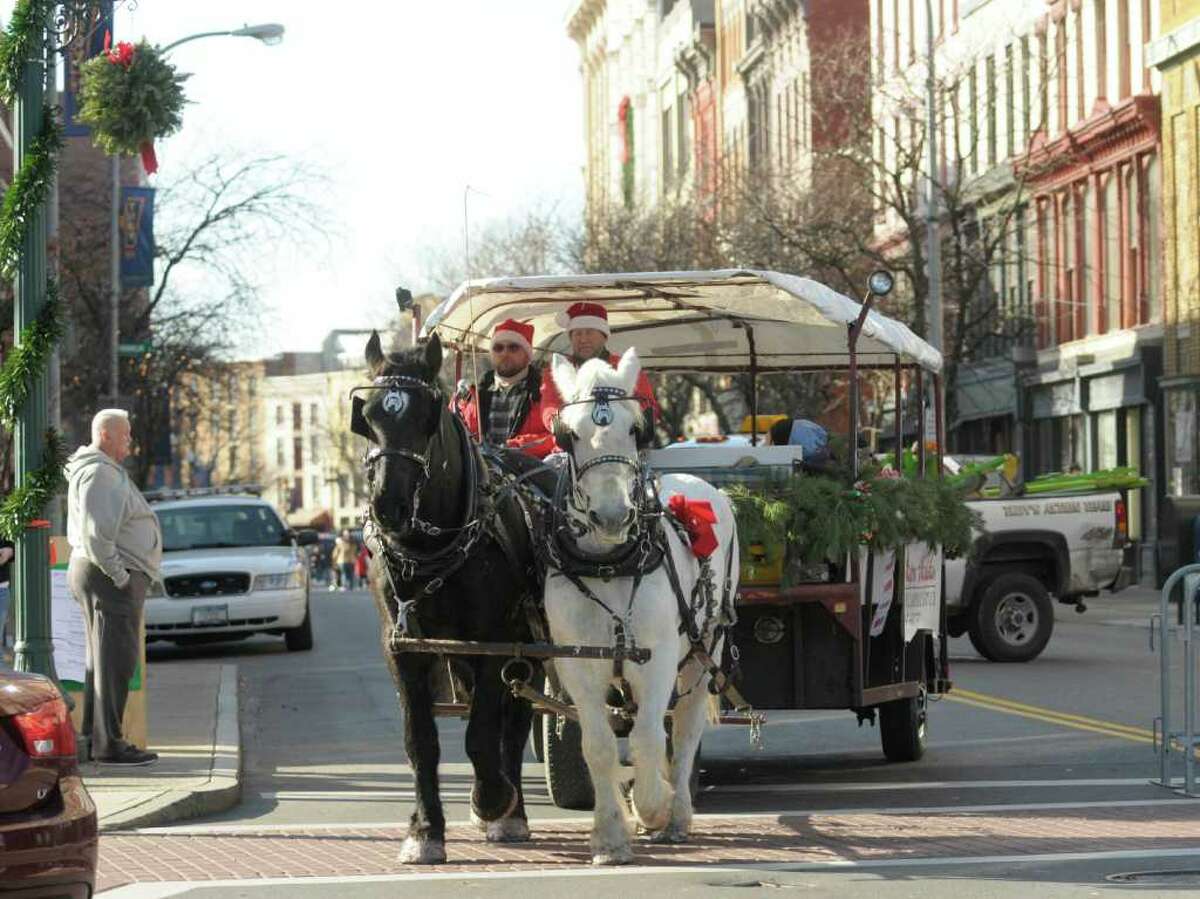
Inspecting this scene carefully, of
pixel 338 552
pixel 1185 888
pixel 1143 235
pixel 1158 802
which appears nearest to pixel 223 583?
pixel 1158 802

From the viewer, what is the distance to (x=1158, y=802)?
40.2ft

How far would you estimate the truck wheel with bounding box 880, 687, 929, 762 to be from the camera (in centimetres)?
1412

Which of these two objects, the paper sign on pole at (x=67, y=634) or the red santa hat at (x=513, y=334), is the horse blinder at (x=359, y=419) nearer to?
the red santa hat at (x=513, y=334)

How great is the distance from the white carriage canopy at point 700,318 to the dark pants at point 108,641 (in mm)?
2400

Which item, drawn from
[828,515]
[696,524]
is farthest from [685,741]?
[828,515]

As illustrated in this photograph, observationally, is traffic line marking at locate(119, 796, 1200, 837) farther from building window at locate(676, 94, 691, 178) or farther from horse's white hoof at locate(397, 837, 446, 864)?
building window at locate(676, 94, 691, 178)

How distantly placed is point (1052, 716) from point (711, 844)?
285 inches

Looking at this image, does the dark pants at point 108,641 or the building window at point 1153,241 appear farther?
the building window at point 1153,241

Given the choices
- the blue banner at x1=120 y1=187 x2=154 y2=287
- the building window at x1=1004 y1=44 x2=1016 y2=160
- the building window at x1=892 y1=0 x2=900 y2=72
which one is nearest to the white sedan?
the blue banner at x1=120 y1=187 x2=154 y2=287

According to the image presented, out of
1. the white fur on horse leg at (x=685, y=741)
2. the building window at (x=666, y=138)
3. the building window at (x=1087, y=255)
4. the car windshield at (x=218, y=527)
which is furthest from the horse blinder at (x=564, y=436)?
the building window at (x=666, y=138)

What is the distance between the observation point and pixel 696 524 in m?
10.6

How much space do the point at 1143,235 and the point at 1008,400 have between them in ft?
29.5

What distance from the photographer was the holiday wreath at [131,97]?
48.7 feet

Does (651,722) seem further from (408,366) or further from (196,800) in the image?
(196,800)
